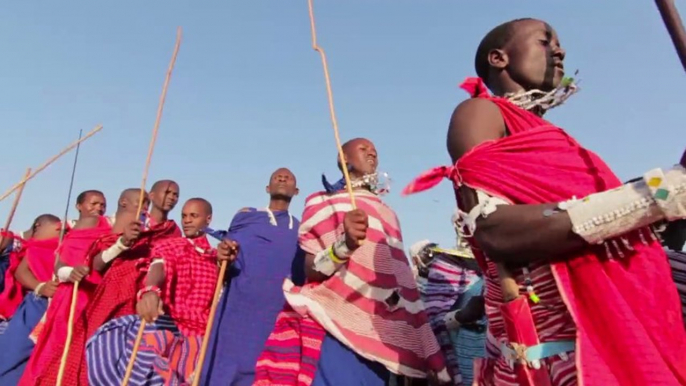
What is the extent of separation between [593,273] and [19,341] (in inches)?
238

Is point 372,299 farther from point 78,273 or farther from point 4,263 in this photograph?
point 4,263

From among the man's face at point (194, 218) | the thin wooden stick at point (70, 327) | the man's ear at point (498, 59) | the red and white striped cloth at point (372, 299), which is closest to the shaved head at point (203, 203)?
the man's face at point (194, 218)

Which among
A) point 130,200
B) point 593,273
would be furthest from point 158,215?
point 593,273

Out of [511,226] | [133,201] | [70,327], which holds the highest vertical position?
[133,201]

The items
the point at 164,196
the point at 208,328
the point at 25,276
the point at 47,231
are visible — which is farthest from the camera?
the point at 47,231

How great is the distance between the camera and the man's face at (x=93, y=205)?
23.1 ft

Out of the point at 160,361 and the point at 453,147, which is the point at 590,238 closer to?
the point at 453,147

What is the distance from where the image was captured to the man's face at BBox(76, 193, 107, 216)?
7.04 m

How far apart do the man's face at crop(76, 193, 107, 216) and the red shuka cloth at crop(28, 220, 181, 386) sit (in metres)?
1.32

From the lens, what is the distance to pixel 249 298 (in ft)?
16.4

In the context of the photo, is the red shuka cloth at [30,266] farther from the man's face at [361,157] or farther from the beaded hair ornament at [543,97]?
the beaded hair ornament at [543,97]

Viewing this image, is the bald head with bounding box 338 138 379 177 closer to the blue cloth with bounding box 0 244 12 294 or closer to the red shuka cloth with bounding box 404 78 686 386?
the red shuka cloth with bounding box 404 78 686 386

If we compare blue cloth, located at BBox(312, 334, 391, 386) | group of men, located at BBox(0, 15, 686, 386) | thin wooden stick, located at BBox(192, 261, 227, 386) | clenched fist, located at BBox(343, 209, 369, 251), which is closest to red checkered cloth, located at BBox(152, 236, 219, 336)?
group of men, located at BBox(0, 15, 686, 386)

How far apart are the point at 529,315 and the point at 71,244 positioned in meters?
5.32
